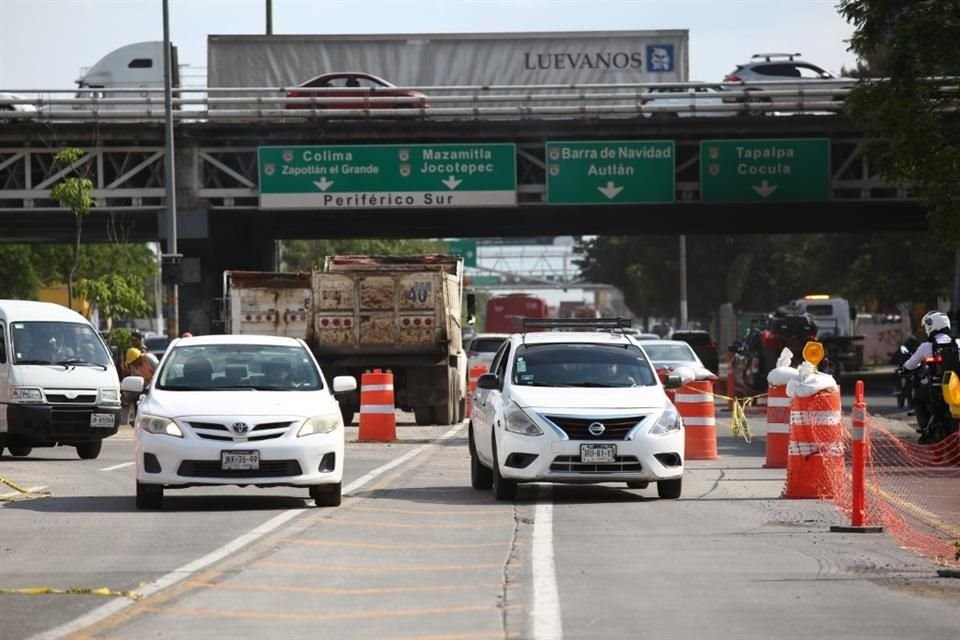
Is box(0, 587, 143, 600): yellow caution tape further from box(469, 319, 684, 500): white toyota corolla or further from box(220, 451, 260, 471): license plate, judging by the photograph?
box(469, 319, 684, 500): white toyota corolla

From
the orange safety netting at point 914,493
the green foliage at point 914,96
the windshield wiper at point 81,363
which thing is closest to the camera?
the orange safety netting at point 914,493

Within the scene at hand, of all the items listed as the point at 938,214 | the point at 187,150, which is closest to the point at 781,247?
the point at 187,150

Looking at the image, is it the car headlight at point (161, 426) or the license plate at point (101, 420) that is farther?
the license plate at point (101, 420)

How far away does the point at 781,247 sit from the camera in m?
90.6

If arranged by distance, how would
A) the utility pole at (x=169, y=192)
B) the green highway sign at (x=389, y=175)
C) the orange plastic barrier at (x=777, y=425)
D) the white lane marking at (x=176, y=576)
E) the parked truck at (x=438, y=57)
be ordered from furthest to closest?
the parked truck at (x=438, y=57), the green highway sign at (x=389, y=175), the utility pole at (x=169, y=192), the orange plastic barrier at (x=777, y=425), the white lane marking at (x=176, y=576)

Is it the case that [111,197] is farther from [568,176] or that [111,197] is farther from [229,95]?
[568,176]

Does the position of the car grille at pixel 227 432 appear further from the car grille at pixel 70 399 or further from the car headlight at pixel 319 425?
the car grille at pixel 70 399

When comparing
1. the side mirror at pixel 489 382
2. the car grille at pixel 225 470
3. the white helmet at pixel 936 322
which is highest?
the white helmet at pixel 936 322

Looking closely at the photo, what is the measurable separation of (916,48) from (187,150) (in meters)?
20.8

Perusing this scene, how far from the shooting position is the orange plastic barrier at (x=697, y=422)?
80.5 feet

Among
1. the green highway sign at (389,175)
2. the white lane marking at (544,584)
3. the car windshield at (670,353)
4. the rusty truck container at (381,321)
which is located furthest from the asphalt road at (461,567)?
the green highway sign at (389,175)

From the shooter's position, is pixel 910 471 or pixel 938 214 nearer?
pixel 910 471

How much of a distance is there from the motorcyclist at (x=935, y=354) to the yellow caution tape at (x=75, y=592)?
549 inches

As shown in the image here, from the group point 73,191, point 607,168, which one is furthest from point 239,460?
point 607,168
